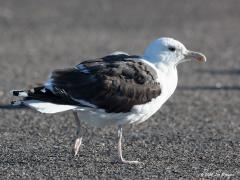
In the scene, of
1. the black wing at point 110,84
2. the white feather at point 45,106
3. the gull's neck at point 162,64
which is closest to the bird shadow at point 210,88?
the gull's neck at point 162,64

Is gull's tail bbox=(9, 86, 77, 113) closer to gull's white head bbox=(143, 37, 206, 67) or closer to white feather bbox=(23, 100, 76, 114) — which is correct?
white feather bbox=(23, 100, 76, 114)

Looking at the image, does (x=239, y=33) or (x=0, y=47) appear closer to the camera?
(x=0, y=47)

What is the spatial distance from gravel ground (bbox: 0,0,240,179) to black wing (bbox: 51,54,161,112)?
2.59ft

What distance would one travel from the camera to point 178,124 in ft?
37.8

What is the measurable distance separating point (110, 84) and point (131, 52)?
433 inches

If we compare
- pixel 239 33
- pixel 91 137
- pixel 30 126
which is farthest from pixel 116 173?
pixel 239 33

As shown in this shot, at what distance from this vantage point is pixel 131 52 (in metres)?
19.6

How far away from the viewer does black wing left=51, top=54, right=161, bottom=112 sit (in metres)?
8.54

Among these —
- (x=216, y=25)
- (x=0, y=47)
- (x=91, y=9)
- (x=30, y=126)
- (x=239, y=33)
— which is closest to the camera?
(x=30, y=126)

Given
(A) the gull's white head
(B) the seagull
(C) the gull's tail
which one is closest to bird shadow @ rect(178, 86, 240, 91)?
(A) the gull's white head

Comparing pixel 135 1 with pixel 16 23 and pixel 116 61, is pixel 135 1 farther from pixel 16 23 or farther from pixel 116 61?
pixel 116 61

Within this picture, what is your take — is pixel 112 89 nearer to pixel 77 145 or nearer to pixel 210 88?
pixel 77 145

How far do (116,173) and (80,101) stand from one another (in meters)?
0.94

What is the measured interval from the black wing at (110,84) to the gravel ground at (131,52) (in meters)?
0.79
